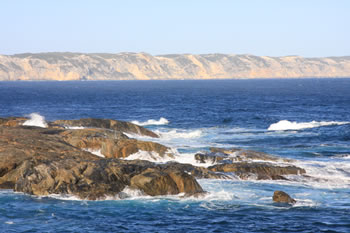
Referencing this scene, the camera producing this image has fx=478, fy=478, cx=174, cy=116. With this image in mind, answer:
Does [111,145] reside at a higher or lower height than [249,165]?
higher

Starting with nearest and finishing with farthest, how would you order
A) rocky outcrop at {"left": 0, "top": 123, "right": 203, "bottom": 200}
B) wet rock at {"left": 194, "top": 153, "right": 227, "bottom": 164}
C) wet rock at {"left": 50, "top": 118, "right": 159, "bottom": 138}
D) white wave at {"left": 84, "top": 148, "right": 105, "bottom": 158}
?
rocky outcrop at {"left": 0, "top": 123, "right": 203, "bottom": 200}
wet rock at {"left": 194, "top": 153, "right": 227, "bottom": 164}
white wave at {"left": 84, "top": 148, "right": 105, "bottom": 158}
wet rock at {"left": 50, "top": 118, "right": 159, "bottom": 138}

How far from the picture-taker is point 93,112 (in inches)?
3009

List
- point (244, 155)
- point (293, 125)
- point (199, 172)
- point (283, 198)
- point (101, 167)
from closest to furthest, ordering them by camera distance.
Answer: point (283, 198), point (101, 167), point (199, 172), point (244, 155), point (293, 125)

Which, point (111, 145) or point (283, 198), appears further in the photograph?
point (111, 145)

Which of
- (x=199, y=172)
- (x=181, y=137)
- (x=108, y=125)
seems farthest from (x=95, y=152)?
(x=181, y=137)

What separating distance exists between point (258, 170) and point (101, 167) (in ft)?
33.1

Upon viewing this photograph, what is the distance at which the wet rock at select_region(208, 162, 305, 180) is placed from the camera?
29.2 metres

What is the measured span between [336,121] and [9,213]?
48895mm

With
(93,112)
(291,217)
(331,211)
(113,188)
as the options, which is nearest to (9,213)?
(113,188)

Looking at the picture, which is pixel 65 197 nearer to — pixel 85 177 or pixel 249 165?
Result: pixel 85 177

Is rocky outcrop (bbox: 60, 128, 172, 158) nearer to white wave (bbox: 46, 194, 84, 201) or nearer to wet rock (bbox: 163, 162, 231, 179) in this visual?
wet rock (bbox: 163, 162, 231, 179)

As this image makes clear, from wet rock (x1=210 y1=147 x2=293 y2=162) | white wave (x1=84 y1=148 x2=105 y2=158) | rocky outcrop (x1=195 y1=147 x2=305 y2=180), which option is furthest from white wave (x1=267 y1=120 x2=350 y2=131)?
white wave (x1=84 y1=148 x2=105 y2=158)

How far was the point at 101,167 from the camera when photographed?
84.3 ft

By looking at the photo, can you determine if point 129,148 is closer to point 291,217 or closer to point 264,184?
point 264,184
